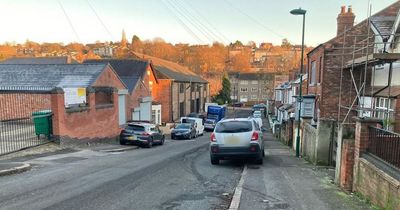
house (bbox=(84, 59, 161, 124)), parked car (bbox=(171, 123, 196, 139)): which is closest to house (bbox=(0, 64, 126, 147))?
house (bbox=(84, 59, 161, 124))

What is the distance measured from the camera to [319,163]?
1199 centimetres

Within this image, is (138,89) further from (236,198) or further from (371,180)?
(371,180)

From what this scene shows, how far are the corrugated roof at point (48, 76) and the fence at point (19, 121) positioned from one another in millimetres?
1037

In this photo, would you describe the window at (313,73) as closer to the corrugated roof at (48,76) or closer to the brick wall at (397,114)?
the brick wall at (397,114)

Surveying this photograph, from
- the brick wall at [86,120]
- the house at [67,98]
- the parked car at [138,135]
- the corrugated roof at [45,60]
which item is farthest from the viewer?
the corrugated roof at [45,60]

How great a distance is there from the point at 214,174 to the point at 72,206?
4680 millimetres

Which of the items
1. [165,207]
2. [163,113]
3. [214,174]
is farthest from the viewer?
[163,113]

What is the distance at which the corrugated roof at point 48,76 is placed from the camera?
23.8 metres

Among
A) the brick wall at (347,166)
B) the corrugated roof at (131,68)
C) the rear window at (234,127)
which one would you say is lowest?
the brick wall at (347,166)

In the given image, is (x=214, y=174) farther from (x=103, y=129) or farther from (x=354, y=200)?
(x=103, y=129)

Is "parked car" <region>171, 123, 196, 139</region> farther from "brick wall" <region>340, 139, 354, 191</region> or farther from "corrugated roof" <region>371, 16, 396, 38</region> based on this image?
"brick wall" <region>340, 139, 354, 191</region>

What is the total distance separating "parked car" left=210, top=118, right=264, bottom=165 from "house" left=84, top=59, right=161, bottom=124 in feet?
58.8

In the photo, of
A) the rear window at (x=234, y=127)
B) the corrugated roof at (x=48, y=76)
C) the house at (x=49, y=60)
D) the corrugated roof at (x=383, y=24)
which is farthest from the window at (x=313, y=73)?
the house at (x=49, y=60)

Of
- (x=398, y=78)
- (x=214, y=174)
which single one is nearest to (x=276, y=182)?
(x=214, y=174)
